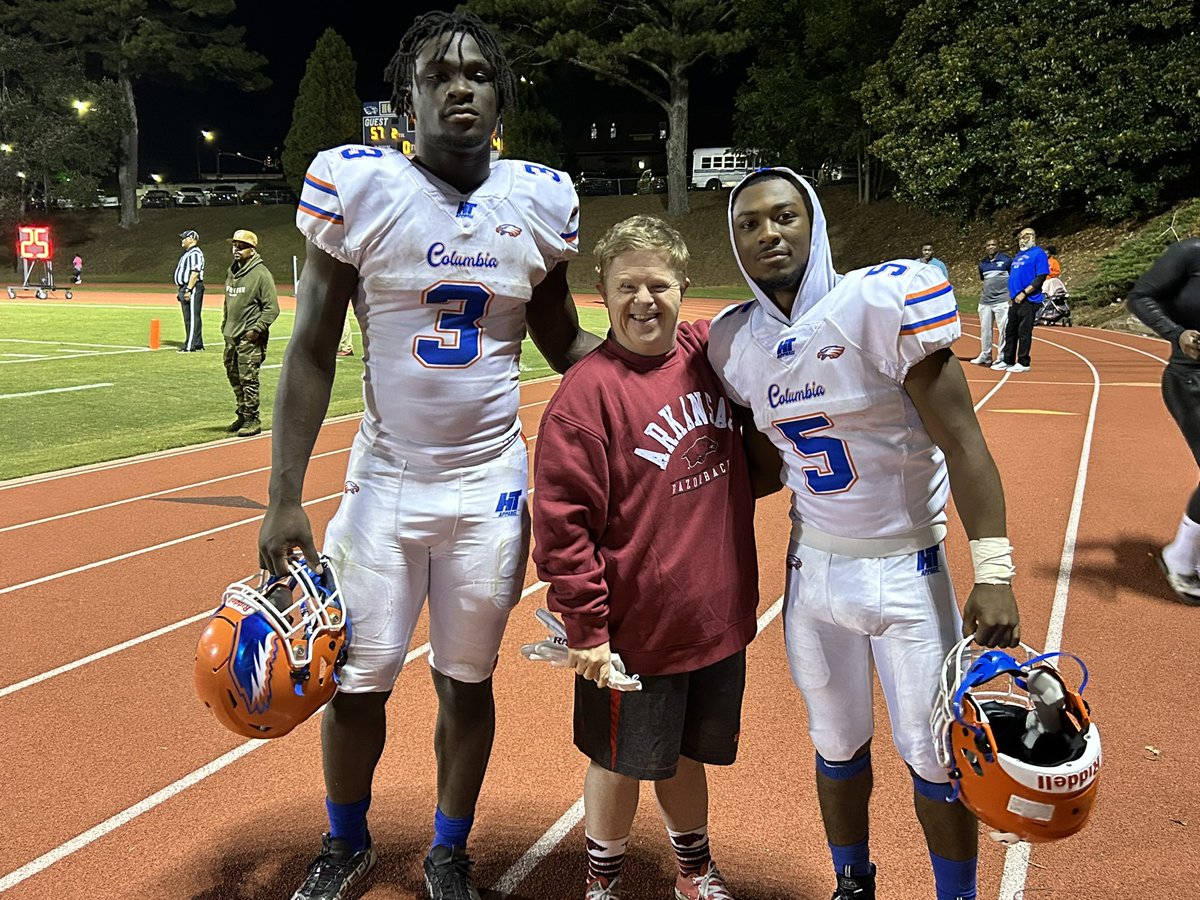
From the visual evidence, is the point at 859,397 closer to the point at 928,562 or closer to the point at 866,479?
the point at 866,479

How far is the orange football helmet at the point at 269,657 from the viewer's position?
225 centimetres

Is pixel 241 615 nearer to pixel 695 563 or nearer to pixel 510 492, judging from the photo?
pixel 510 492

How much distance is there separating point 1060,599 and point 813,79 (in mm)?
33506

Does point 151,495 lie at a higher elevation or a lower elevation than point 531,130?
lower

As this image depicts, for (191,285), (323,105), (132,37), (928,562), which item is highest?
(132,37)

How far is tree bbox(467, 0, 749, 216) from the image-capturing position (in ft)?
114

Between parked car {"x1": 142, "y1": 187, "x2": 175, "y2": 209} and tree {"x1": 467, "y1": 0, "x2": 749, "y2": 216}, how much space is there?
81.3 ft

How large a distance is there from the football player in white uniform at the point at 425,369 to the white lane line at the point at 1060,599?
1642 mm

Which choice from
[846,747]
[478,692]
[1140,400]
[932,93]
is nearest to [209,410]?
[478,692]

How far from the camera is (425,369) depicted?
2.48 m

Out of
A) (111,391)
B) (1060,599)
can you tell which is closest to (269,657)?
(1060,599)

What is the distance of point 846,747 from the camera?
2447 mm

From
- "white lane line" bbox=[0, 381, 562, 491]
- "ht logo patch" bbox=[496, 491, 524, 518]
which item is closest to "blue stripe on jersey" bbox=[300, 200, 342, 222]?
"ht logo patch" bbox=[496, 491, 524, 518]

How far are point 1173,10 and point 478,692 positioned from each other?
28.2 metres
